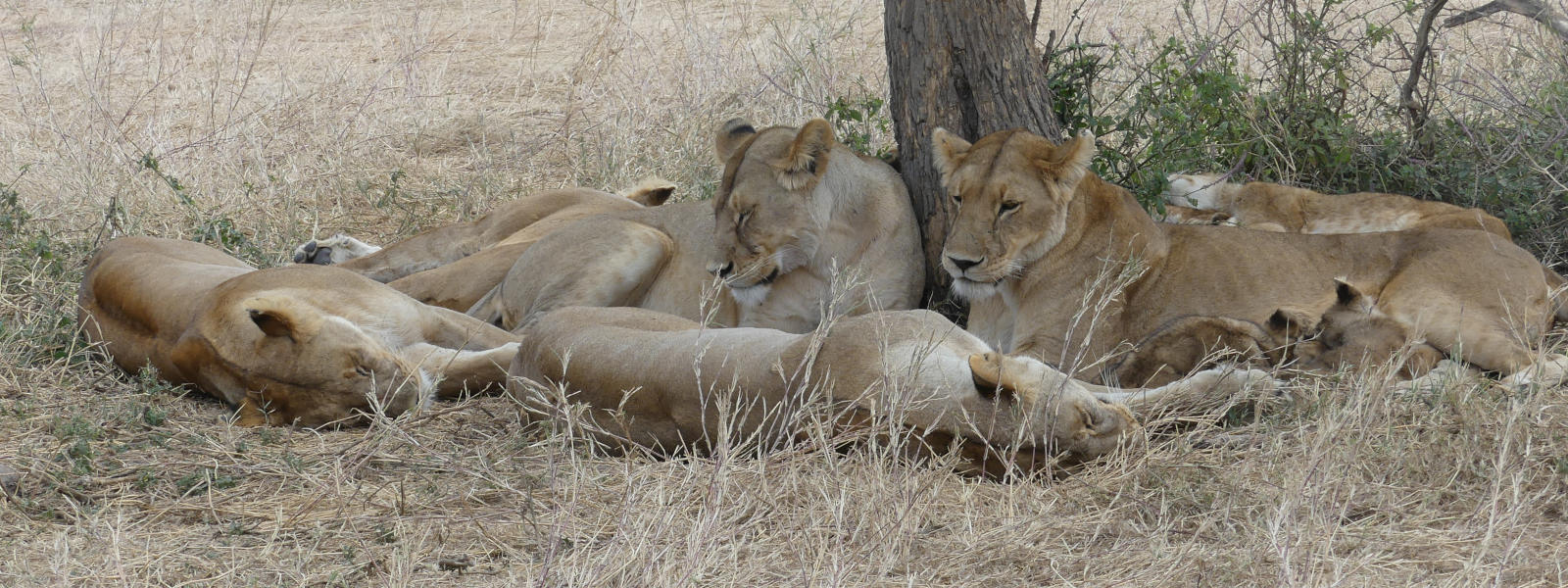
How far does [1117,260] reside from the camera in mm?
Answer: 5074

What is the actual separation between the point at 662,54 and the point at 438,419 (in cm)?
588

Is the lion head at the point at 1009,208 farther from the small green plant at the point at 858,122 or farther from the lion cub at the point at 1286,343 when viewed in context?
the small green plant at the point at 858,122

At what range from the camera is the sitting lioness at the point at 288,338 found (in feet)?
16.0

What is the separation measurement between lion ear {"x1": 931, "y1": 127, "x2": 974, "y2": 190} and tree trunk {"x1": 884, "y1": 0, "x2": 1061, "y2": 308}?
256 mm

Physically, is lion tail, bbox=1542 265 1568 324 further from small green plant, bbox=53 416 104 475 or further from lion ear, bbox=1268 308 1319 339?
small green plant, bbox=53 416 104 475

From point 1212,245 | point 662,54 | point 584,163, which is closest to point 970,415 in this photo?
point 1212,245

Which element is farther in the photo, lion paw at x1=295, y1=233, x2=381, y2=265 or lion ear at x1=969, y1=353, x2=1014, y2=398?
lion paw at x1=295, y1=233, x2=381, y2=265

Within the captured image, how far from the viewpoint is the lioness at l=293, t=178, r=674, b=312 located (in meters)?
6.37

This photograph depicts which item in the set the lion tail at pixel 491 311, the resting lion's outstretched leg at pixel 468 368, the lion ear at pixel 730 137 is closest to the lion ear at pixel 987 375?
the resting lion's outstretched leg at pixel 468 368

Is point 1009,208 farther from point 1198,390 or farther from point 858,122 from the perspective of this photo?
point 858,122

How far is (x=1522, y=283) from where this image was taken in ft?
15.6

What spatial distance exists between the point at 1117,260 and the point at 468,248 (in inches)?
133

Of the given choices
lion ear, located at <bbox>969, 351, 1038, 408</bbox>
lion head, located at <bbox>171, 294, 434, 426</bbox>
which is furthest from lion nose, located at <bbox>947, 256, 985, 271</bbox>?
lion head, located at <bbox>171, 294, 434, 426</bbox>

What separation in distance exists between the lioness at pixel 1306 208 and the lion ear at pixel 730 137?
183 centimetres
